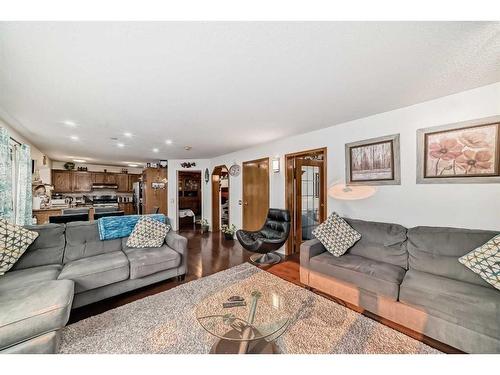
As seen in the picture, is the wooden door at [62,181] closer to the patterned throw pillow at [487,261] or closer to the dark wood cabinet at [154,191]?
the dark wood cabinet at [154,191]

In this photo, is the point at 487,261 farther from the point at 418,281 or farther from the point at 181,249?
the point at 181,249

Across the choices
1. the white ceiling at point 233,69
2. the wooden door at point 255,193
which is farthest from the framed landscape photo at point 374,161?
the wooden door at point 255,193

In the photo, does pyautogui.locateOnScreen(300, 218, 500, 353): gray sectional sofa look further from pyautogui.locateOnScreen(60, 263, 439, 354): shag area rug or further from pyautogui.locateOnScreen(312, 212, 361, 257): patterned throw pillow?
pyautogui.locateOnScreen(60, 263, 439, 354): shag area rug

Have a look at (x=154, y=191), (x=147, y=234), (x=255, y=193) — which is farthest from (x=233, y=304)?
(x=154, y=191)

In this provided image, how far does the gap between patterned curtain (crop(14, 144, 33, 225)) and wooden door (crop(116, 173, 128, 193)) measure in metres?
4.34

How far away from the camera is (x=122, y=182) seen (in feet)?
25.2

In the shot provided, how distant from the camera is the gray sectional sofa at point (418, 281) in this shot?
1.47m

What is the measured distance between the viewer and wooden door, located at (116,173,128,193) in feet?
24.9

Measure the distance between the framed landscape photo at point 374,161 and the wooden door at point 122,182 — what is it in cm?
817

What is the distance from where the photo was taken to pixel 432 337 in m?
1.62

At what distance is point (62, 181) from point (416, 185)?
9.52m

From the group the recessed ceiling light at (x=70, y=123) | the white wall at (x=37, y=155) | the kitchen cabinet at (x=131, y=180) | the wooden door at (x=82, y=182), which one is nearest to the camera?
the recessed ceiling light at (x=70, y=123)
